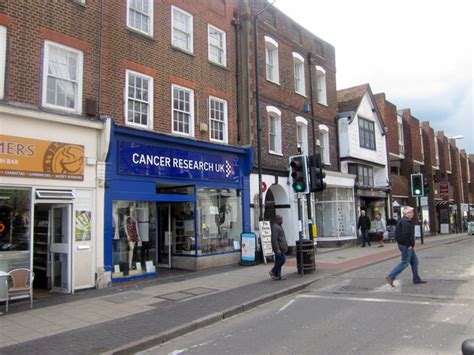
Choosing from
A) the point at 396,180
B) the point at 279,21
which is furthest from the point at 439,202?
the point at 279,21

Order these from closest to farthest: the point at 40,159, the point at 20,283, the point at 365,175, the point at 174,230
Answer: the point at 20,283
the point at 40,159
the point at 174,230
the point at 365,175

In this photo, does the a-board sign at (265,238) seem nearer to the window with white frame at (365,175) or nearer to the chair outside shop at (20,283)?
the chair outside shop at (20,283)

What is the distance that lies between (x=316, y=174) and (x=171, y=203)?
5.19 meters

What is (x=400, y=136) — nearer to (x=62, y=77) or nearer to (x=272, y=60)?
(x=272, y=60)

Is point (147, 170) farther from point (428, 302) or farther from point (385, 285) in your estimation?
point (428, 302)

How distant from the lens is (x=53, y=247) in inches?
432

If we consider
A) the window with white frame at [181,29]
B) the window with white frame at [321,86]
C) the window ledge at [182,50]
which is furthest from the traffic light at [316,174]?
the window with white frame at [321,86]

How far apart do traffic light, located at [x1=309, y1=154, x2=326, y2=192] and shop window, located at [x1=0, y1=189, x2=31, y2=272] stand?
7.44 meters

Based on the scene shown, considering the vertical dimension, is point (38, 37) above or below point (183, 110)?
above

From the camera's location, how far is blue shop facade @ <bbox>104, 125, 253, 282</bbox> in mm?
11938

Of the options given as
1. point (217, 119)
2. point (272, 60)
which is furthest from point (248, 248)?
point (272, 60)

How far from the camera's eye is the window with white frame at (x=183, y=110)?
1396 cm

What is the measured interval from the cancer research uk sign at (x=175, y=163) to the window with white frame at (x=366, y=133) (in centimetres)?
1165

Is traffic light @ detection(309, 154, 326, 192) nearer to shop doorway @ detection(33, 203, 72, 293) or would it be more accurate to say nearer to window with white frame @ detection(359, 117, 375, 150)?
shop doorway @ detection(33, 203, 72, 293)
